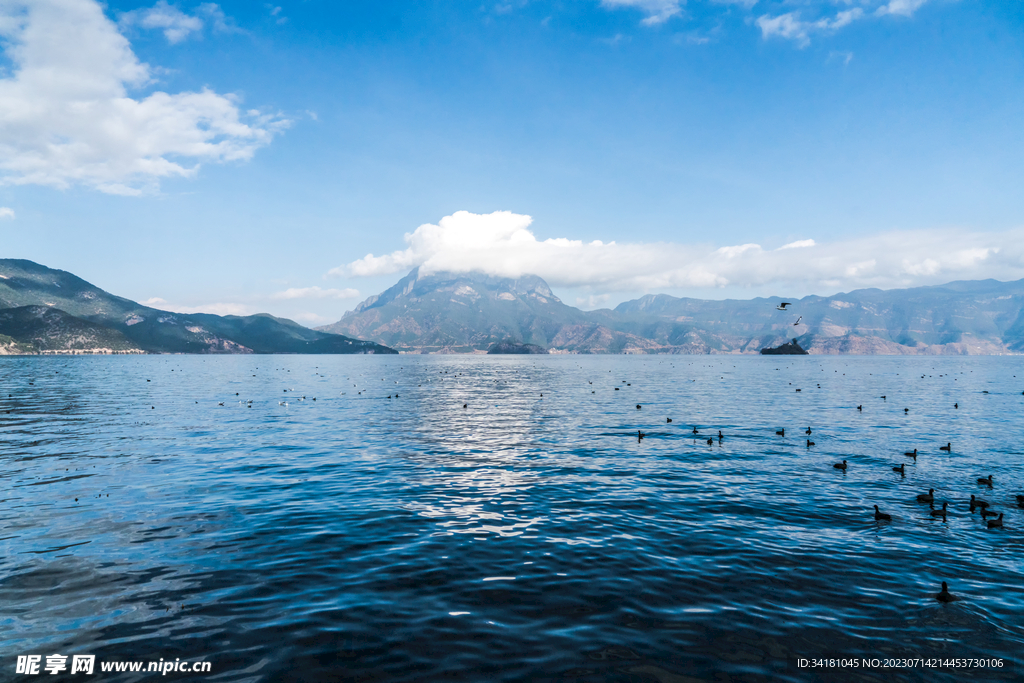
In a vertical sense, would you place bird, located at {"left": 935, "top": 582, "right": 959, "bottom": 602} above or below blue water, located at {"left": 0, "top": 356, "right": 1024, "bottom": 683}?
above

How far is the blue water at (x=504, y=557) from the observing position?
13.7 m

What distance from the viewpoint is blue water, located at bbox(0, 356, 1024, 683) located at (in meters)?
13.7

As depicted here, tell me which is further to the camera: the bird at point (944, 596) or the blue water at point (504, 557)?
the bird at point (944, 596)

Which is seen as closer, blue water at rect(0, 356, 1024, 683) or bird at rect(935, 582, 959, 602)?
blue water at rect(0, 356, 1024, 683)

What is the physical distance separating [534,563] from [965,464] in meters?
39.6

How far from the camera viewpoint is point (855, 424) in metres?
58.2

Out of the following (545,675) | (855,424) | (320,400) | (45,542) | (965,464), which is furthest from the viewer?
(320,400)

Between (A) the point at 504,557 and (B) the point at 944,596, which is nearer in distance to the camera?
(B) the point at 944,596

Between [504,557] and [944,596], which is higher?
[944,596]

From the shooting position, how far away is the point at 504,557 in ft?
65.2

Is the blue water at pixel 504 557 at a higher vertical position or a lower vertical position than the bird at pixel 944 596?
lower

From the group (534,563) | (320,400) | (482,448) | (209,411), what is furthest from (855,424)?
(209,411)

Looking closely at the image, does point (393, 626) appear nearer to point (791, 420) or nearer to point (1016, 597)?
point (1016, 597)

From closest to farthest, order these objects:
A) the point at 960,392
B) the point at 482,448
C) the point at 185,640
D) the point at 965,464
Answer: the point at 185,640, the point at 965,464, the point at 482,448, the point at 960,392
